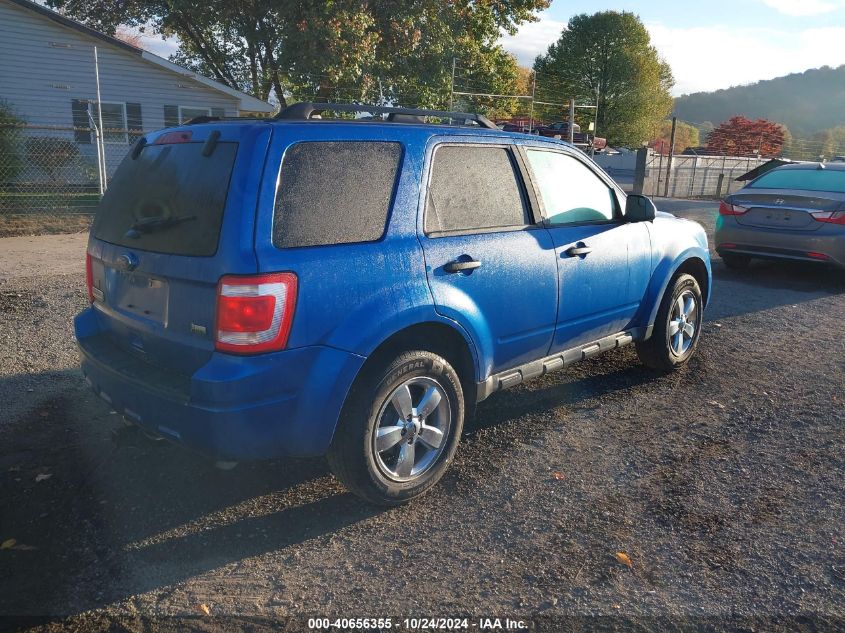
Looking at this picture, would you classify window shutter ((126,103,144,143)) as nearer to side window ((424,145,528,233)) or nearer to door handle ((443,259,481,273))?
side window ((424,145,528,233))

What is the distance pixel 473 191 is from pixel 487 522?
1709 millimetres

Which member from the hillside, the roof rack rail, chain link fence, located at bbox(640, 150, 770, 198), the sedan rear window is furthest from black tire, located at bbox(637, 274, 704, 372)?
the hillside

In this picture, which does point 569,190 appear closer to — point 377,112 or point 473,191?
point 473,191

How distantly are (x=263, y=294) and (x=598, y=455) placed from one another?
Answer: 2.25 metres

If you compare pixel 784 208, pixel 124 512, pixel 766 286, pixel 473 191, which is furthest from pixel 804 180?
pixel 124 512

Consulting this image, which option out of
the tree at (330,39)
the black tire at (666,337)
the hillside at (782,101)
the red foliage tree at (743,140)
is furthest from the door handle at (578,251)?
the hillside at (782,101)

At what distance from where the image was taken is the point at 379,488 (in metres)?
3.33

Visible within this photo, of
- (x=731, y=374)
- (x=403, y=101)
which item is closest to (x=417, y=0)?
(x=403, y=101)

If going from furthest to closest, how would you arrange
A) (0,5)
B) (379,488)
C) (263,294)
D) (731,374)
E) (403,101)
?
(403,101) < (0,5) < (731,374) < (379,488) < (263,294)

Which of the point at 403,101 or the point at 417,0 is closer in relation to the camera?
the point at 417,0

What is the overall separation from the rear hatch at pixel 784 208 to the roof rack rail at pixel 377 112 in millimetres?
6267

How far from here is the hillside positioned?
137 metres

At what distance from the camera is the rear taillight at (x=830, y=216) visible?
8.59 meters

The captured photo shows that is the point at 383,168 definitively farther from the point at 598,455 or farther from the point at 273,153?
the point at 598,455
